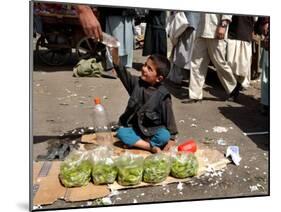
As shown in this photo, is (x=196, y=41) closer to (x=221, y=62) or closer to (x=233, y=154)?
(x=221, y=62)

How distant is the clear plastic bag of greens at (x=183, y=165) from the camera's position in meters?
1.90

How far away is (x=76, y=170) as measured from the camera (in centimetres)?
179

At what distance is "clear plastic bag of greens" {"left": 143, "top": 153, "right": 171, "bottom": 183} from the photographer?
1.86 metres

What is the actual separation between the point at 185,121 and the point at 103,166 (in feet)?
1.37

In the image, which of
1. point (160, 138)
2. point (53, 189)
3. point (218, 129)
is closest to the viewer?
point (53, 189)

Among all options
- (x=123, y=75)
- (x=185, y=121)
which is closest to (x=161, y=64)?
(x=123, y=75)

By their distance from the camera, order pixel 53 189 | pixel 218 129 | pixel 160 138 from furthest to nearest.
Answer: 1. pixel 218 129
2. pixel 160 138
3. pixel 53 189

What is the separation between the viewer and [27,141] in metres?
1.73

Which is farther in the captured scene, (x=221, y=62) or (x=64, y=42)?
(x=221, y=62)

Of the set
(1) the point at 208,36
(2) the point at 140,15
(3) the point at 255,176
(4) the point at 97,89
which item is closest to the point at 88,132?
(4) the point at 97,89

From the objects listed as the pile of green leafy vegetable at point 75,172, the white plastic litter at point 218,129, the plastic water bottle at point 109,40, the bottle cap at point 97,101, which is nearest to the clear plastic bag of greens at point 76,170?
the pile of green leafy vegetable at point 75,172

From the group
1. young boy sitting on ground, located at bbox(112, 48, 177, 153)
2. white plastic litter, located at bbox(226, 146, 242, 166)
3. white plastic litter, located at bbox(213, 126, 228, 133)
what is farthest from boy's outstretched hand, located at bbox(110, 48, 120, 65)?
white plastic litter, located at bbox(226, 146, 242, 166)

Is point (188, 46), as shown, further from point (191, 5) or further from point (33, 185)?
point (33, 185)

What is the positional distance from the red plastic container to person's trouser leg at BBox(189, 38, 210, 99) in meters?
0.20
